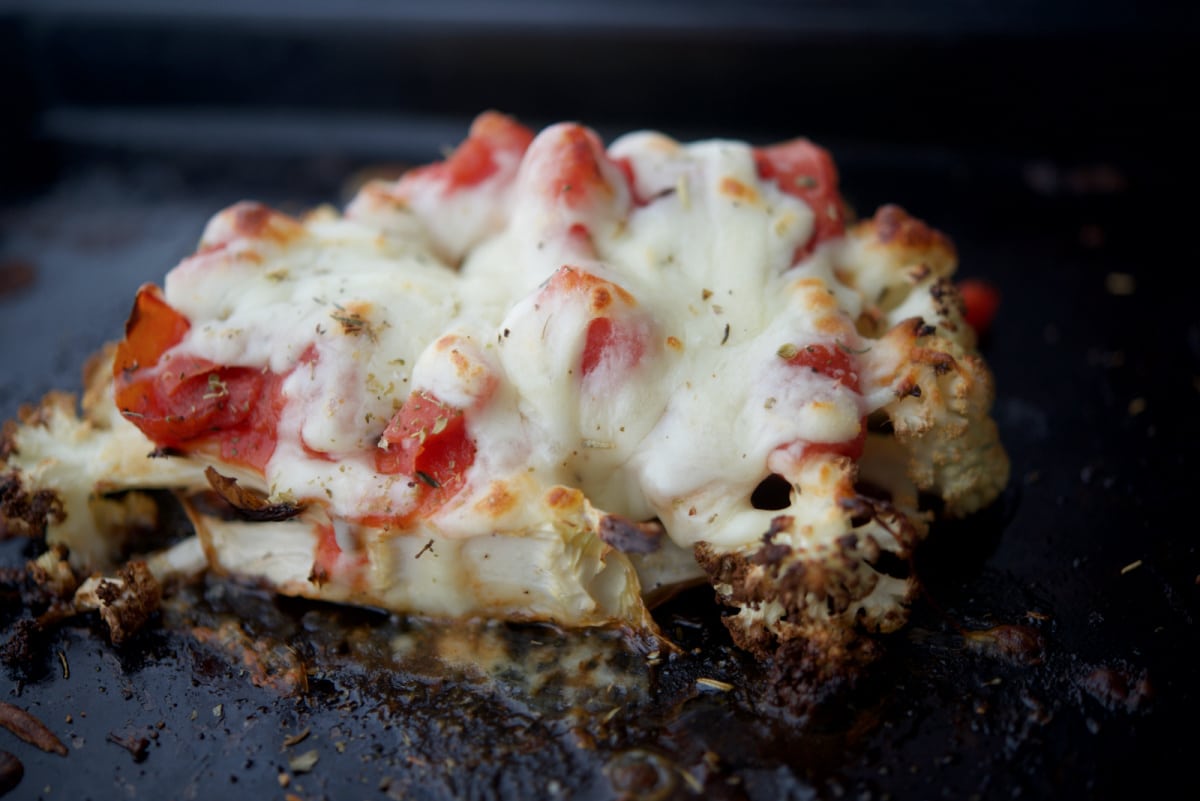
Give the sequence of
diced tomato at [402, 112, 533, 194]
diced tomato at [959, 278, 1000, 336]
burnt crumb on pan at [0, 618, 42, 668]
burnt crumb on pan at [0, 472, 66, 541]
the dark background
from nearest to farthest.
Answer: the dark background → burnt crumb on pan at [0, 618, 42, 668] → burnt crumb on pan at [0, 472, 66, 541] → diced tomato at [402, 112, 533, 194] → diced tomato at [959, 278, 1000, 336]

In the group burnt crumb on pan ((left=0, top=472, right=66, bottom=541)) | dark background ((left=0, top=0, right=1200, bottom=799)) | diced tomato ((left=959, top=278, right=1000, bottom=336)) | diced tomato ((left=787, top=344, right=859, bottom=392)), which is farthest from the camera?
diced tomato ((left=959, top=278, right=1000, bottom=336))

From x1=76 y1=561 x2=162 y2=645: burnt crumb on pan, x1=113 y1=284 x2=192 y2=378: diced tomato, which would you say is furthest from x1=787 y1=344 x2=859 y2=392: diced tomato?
x1=76 y1=561 x2=162 y2=645: burnt crumb on pan

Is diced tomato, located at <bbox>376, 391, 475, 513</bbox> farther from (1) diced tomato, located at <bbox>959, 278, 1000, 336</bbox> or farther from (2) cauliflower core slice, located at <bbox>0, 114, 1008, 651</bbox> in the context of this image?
(1) diced tomato, located at <bbox>959, 278, 1000, 336</bbox>

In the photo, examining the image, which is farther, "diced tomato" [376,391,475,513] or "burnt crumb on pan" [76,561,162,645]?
"burnt crumb on pan" [76,561,162,645]

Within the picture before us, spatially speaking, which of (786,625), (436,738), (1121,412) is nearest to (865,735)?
(786,625)

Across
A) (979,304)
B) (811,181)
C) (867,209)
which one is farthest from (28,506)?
(867,209)

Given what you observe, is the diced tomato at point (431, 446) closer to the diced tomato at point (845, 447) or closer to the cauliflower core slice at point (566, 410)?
the cauliflower core slice at point (566, 410)

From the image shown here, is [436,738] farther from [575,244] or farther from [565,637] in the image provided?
[575,244]
